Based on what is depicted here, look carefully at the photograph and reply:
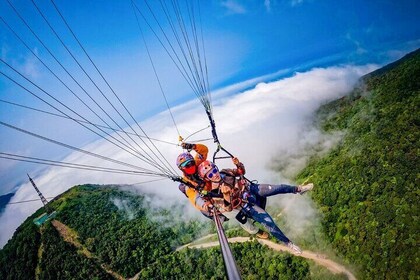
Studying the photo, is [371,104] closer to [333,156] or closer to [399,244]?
[333,156]

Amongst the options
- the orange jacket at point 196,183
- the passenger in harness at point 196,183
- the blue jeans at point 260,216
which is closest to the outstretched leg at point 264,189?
the blue jeans at point 260,216

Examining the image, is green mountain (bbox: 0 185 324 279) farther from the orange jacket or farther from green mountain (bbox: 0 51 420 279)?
the orange jacket

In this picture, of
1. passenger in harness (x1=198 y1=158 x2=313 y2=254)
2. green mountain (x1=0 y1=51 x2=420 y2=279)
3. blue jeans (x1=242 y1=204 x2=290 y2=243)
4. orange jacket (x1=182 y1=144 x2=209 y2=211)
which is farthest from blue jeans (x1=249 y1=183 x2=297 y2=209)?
green mountain (x1=0 y1=51 x2=420 y2=279)

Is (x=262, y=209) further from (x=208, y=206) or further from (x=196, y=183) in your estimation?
(x=196, y=183)

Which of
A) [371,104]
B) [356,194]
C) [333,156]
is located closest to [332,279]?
[356,194]

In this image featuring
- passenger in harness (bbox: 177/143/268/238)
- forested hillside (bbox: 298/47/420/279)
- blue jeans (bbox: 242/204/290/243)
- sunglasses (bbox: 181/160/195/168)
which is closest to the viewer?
passenger in harness (bbox: 177/143/268/238)

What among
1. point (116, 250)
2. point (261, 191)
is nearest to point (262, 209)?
point (261, 191)
